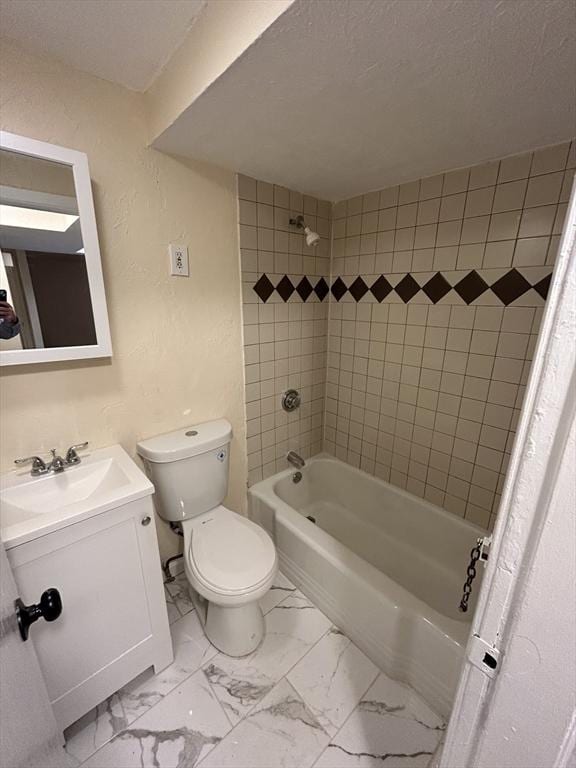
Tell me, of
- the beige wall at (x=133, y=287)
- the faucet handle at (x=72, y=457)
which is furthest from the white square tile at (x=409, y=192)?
the faucet handle at (x=72, y=457)

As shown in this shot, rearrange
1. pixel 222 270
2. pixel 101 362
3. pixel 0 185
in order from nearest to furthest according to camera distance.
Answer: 1. pixel 0 185
2. pixel 101 362
3. pixel 222 270

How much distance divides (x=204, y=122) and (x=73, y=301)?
2.40 ft

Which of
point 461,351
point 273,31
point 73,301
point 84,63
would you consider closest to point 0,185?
point 73,301

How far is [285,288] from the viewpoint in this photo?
1.72 meters

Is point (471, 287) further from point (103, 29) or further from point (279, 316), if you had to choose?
point (103, 29)

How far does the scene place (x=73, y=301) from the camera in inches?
42.7

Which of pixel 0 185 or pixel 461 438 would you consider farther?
pixel 461 438

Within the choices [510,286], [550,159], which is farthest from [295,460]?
[550,159]

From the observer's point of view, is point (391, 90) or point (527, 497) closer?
point (527, 497)

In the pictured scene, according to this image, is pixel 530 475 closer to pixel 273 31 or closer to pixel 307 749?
pixel 273 31

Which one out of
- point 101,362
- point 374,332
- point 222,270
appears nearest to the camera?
point 101,362

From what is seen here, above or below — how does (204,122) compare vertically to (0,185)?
above

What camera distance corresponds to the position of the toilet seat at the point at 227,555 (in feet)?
3.71

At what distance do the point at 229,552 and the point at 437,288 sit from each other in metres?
1.49
